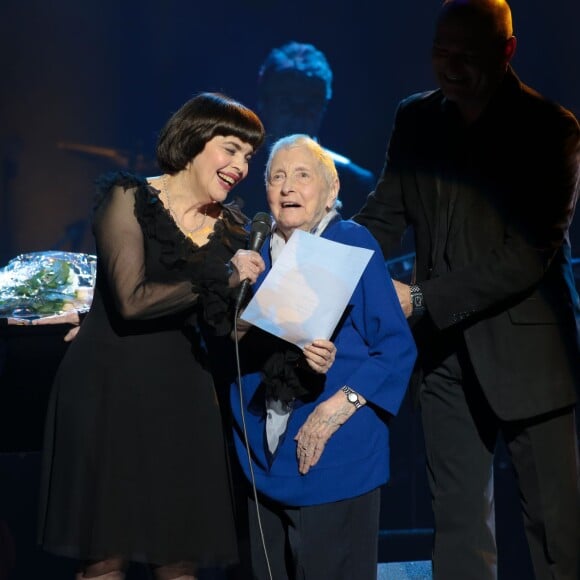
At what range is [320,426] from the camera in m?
1.90

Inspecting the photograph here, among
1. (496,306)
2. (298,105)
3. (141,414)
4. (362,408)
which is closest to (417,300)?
(496,306)

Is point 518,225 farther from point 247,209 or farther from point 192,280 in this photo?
point 247,209

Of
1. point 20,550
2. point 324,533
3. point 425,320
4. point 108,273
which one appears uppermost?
point 108,273

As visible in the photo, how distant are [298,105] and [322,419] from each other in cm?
326

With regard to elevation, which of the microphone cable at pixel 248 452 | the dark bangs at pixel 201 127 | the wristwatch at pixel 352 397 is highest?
the dark bangs at pixel 201 127

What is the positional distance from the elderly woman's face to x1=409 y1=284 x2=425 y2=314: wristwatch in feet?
1.24

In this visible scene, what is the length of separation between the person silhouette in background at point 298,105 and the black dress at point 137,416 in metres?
2.73

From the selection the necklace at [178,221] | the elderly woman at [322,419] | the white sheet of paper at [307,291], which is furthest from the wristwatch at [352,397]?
the necklace at [178,221]

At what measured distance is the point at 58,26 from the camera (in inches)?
203

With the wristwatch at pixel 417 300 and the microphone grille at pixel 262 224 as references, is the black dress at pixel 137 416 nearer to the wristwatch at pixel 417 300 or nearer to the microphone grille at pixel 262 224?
the microphone grille at pixel 262 224

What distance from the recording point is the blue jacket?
1.93 meters

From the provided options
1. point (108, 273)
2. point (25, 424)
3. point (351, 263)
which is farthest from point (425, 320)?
point (25, 424)

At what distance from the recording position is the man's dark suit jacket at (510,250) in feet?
7.43

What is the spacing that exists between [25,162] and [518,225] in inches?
146
